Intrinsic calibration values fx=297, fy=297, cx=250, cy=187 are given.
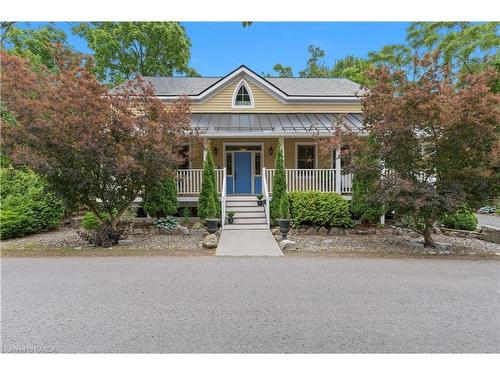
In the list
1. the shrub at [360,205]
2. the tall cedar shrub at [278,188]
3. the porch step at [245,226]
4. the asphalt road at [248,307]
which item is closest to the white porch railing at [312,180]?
the tall cedar shrub at [278,188]

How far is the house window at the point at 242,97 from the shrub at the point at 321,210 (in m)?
6.26

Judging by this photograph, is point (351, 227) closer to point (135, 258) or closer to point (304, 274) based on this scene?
point (304, 274)

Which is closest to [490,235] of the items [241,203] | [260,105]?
[241,203]

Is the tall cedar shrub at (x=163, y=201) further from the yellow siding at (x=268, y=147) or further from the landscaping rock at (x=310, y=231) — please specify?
the landscaping rock at (x=310, y=231)

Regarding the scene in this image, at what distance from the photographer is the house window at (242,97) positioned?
47.6 feet

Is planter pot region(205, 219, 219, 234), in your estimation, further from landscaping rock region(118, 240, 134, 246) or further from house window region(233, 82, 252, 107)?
house window region(233, 82, 252, 107)

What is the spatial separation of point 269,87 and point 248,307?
12.1 meters

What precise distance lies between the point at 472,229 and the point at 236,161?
9791 mm

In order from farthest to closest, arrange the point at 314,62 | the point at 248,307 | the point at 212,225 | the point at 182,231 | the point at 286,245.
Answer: the point at 314,62 < the point at 182,231 < the point at 212,225 < the point at 286,245 < the point at 248,307

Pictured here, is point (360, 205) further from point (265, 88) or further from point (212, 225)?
point (265, 88)

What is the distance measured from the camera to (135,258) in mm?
7062

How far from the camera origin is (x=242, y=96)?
14.6m
